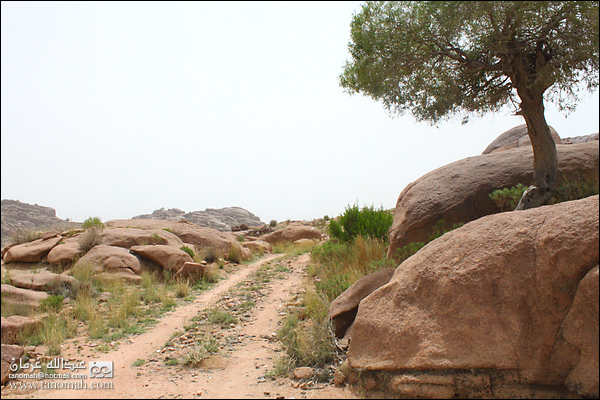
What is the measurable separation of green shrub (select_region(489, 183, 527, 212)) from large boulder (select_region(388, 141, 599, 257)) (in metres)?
0.24

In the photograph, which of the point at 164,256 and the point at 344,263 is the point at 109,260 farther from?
the point at 344,263

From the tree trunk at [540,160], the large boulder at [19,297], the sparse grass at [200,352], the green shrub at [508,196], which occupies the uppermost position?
the tree trunk at [540,160]

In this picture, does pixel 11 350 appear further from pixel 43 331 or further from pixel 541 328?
pixel 541 328

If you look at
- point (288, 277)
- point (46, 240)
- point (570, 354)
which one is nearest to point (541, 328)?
point (570, 354)

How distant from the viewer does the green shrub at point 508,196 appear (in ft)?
24.2

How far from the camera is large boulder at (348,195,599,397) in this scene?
11.1 ft

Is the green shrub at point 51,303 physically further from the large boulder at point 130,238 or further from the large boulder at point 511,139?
the large boulder at point 511,139

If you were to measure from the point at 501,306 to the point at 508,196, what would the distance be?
14.8 feet

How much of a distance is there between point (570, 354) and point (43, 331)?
726 centimetres

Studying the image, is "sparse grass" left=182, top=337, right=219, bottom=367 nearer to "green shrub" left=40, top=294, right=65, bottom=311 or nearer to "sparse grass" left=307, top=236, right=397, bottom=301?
"sparse grass" left=307, top=236, right=397, bottom=301

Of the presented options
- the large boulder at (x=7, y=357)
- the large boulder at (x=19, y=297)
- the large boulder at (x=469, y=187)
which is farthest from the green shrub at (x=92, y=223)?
the large boulder at (x=469, y=187)

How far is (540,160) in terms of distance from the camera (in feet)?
24.1

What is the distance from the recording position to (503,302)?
370cm

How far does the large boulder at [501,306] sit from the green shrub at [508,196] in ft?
11.4
